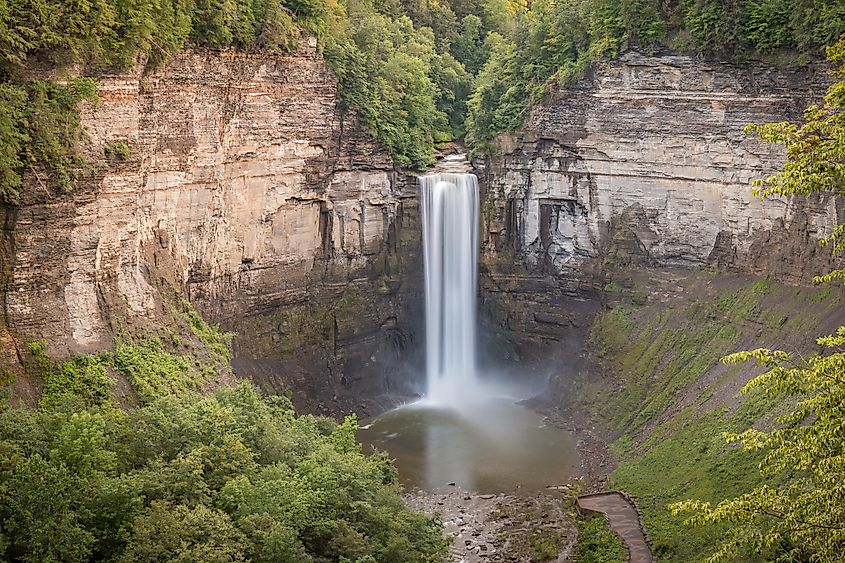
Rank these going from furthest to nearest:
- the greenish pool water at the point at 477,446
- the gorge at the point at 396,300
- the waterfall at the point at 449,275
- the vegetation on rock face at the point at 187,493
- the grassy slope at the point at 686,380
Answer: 1. the waterfall at the point at 449,275
2. the greenish pool water at the point at 477,446
3. the grassy slope at the point at 686,380
4. the gorge at the point at 396,300
5. the vegetation on rock face at the point at 187,493

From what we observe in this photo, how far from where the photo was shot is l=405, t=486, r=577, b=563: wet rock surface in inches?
1101

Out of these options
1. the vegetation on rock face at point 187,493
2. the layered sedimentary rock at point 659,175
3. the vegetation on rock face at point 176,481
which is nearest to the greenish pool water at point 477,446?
the vegetation on rock face at point 176,481

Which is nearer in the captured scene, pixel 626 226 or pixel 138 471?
pixel 138 471

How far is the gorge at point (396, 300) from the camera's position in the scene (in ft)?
71.8

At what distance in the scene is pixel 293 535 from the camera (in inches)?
759

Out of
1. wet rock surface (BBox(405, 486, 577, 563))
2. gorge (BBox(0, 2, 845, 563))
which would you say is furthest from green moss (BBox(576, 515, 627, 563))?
wet rock surface (BBox(405, 486, 577, 563))

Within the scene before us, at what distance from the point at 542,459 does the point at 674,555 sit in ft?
30.9

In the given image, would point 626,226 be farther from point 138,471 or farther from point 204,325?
point 138,471

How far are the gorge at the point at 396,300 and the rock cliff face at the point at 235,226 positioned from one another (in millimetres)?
98

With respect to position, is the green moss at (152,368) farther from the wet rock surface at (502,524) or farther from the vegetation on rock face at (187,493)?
the wet rock surface at (502,524)

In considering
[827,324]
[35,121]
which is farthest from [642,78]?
[35,121]

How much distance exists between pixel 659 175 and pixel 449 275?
29.9 feet

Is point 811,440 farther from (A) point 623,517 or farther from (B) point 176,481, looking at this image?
(A) point 623,517

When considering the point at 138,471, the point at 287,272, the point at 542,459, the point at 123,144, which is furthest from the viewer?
the point at 287,272
